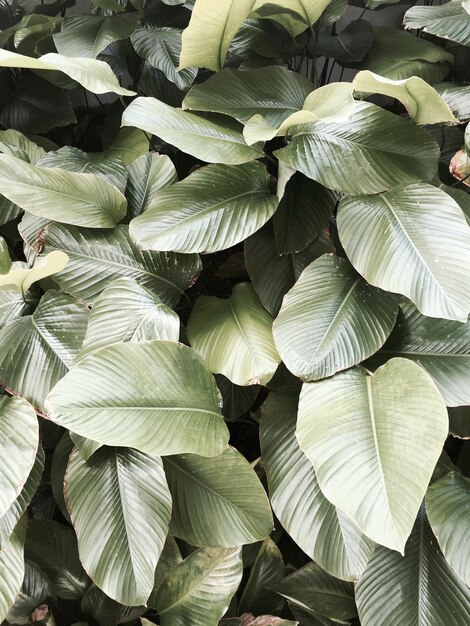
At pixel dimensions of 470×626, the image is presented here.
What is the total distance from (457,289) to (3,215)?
0.88 meters

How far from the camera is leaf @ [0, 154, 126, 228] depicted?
35.4 inches

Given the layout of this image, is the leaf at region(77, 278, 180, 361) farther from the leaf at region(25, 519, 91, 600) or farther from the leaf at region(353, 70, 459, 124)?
the leaf at region(353, 70, 459, 124)

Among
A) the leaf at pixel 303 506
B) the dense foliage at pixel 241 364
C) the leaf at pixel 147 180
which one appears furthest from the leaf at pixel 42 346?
the leaf at pixel 303 506

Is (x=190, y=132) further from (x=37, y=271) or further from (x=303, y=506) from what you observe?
(x=303, y=506)

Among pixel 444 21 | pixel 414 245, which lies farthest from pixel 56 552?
pixel 444 21

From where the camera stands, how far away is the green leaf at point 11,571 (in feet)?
2.65

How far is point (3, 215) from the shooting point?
1087mm

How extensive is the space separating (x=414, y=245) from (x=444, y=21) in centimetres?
66

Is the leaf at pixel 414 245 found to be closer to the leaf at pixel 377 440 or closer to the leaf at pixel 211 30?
the leaf at pixel 377 440

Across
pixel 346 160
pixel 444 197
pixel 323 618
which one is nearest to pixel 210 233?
pixel 346 160

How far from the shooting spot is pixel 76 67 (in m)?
0.91

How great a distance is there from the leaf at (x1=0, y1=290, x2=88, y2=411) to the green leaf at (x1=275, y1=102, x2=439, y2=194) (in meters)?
0.46

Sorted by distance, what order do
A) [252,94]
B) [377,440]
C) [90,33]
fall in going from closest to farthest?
[377,440] < [252,94] < [90,33]

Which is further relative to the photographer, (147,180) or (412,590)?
(147,180)
